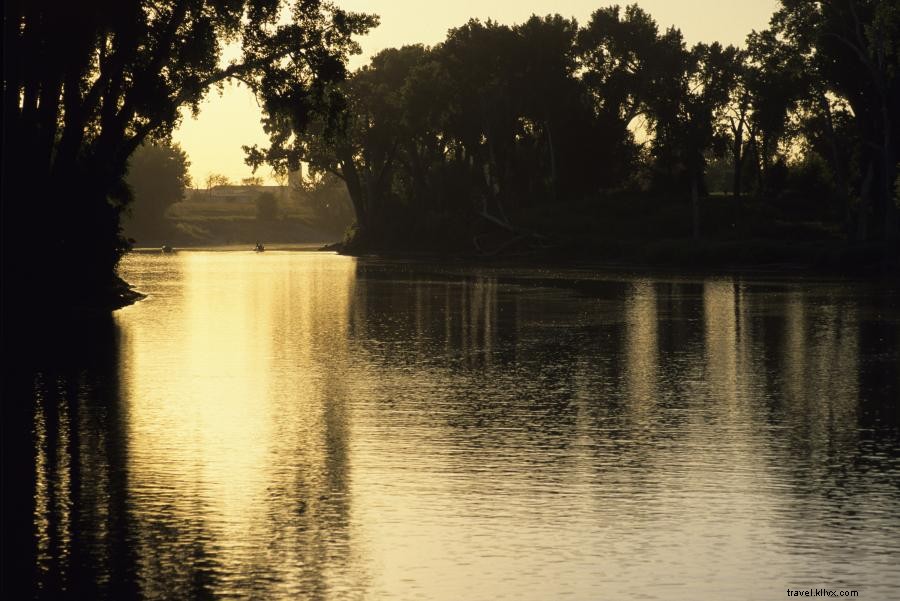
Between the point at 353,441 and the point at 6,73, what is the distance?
1912 cm

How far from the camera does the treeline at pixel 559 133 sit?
8831 cm

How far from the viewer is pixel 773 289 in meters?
49.2

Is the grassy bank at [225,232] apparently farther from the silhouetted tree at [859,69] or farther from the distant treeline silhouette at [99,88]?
the distant treeline silhouette at [99,88]

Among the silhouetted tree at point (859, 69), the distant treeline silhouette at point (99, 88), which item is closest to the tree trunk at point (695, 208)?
the silhouetted tree at point (859, 69)

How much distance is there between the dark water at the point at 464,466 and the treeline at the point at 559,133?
169 ft

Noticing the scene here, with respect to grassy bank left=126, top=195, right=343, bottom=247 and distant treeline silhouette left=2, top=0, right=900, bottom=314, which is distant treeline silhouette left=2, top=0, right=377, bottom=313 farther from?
grassy bank left=126, top=195, right=343, bottom=247

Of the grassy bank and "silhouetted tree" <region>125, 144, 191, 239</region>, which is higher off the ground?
"silhouetted tree" <region>125, 144, 191, 239</region>

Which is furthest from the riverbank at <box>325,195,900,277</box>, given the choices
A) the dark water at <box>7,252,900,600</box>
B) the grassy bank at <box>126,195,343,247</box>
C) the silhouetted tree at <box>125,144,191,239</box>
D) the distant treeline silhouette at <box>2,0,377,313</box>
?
the silhouetted tree at <box>125,144,191,239</box>

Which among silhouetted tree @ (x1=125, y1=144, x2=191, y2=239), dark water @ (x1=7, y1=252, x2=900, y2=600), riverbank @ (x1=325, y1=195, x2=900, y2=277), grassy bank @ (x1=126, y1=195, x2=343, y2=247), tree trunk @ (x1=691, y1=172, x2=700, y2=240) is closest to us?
dark water @ (x1=7, y1=252, x2=900, y2=600)

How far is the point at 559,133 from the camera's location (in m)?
104

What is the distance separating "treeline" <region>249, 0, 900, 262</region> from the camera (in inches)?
3477

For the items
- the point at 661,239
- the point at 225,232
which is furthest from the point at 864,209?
the point at 225,232

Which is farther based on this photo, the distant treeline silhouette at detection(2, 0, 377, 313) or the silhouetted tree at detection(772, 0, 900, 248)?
the silhouetted tree at detection(772, 0, 900, 248)

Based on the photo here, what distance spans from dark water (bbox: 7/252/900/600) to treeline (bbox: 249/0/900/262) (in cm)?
5152
